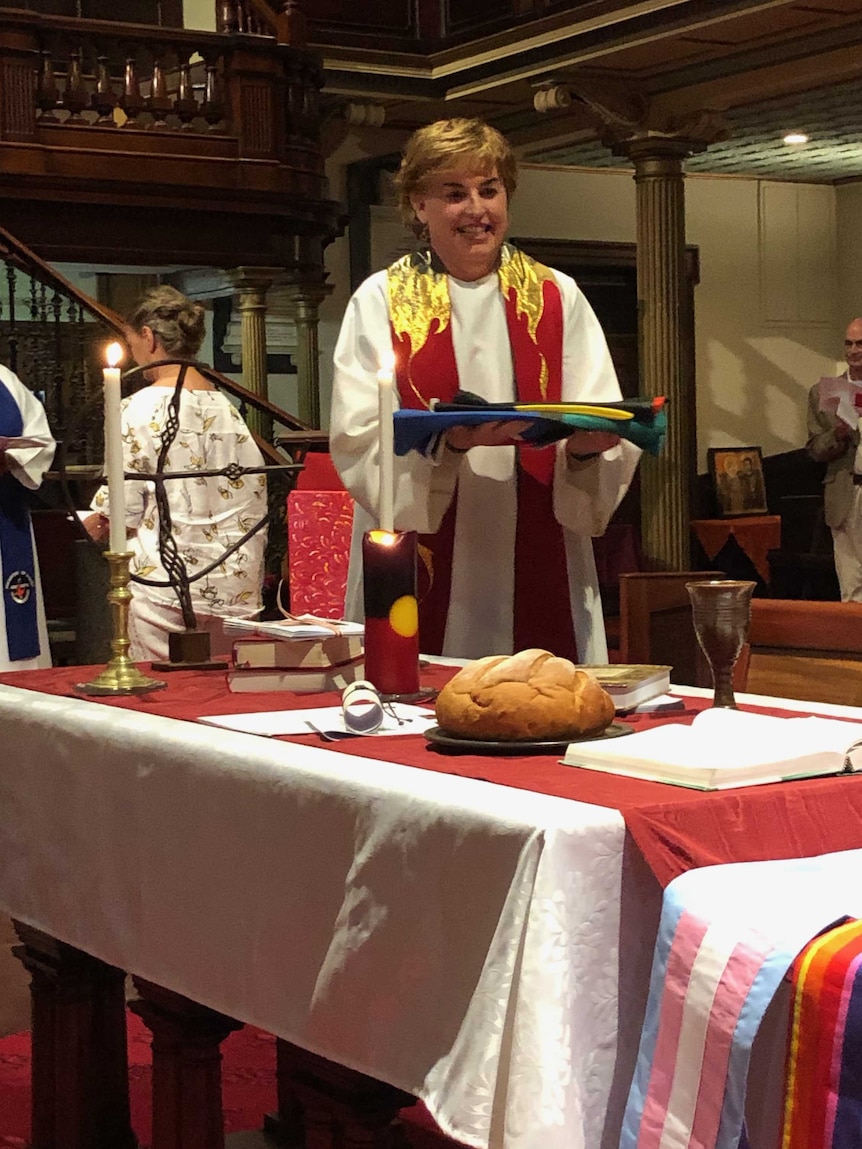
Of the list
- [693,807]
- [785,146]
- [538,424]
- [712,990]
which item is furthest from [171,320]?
[785,146]

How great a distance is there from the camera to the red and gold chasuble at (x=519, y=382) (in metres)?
3.01

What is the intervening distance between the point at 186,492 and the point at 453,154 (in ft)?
7.66

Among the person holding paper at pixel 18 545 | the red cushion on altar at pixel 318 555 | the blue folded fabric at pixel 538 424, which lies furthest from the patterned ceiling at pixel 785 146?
the blue folded fabric at pixel 538 424

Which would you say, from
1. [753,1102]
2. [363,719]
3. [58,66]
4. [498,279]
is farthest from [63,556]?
[753,1102]

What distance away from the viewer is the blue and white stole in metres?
5.41

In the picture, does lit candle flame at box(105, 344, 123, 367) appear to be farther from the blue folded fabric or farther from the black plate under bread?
the black plate under bread

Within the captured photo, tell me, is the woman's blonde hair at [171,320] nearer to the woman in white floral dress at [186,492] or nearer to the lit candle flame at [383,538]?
the woman in white floral dress at [186,492]

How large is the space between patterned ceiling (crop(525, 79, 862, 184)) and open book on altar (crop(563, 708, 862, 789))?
8.88 metres

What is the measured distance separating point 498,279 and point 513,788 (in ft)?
5.25

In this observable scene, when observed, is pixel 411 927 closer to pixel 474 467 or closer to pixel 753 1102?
pixel 753 1102

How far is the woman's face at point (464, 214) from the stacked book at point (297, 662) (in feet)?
2.62

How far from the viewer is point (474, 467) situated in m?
2.99

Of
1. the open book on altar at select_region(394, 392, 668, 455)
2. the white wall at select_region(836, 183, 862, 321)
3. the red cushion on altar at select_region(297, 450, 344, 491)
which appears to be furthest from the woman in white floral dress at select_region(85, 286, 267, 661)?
the white wall at select_region(836, 183, 862, 321)

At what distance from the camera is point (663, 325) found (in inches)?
394
